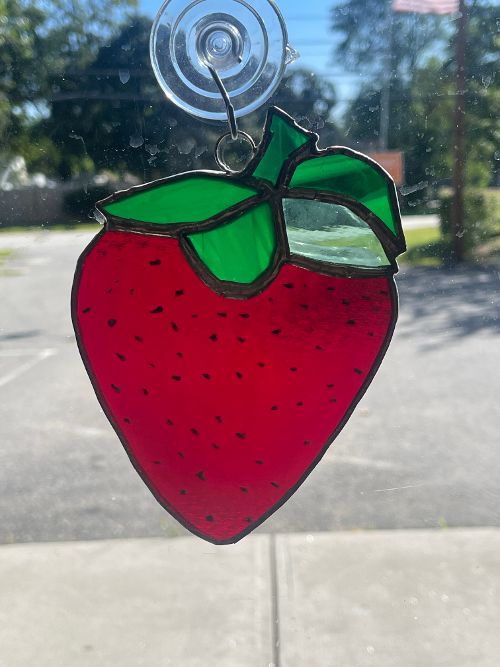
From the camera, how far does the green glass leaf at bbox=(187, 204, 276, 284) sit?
675mm

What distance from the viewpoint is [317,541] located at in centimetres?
261

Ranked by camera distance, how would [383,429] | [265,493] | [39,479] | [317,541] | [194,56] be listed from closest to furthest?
[194,56]
[265,493]
[317,541]
[39,479]
[383,429]

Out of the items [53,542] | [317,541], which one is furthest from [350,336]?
[53,542]

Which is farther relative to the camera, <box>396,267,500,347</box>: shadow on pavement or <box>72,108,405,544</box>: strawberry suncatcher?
<box>396,267,500,347</box>: shadow on pavement

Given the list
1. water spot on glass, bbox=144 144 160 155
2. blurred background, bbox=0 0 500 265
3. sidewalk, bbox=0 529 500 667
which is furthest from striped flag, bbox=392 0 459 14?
sidewalk, bbox=0 529 500 667

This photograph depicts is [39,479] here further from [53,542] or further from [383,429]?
[383,429]

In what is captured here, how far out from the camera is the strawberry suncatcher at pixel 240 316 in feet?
2.23

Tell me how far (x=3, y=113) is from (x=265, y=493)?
486 millimetres

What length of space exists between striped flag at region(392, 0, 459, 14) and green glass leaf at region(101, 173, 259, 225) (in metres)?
0.31

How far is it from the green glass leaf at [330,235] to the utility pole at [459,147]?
0.65ft

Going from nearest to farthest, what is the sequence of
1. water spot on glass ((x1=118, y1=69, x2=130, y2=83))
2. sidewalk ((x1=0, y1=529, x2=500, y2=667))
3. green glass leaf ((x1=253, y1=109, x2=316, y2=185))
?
green glass leaf ((x1=253, y1=109, x2=316, y2=185)) → water spot on glass ((x1=118, y1=69, x2=130, y2=83)) → sidewalk ((x1=0, y1=529, x2=500, y2=667))

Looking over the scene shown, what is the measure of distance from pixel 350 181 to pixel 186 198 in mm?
144

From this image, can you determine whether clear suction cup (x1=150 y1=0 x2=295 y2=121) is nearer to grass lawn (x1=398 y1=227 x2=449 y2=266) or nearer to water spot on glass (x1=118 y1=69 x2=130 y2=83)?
water spot on glass (x1=118 y1=69 x2=130 y2=83)

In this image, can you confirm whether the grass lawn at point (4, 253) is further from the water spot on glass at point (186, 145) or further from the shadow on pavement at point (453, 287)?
the shadow on pavement at point (453, 287)
